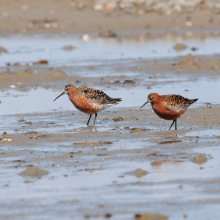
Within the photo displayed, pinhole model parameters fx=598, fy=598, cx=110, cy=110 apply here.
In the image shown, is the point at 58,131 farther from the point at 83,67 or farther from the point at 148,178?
the point at 83,67

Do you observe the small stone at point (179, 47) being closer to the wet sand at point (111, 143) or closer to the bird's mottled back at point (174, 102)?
the wet sand at point (111, 143)

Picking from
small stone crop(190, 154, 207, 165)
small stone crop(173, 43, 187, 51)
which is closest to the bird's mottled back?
small stone crop(190, 154, 207, 165)

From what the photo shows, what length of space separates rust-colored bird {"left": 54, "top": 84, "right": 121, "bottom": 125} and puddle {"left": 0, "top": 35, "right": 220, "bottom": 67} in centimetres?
782

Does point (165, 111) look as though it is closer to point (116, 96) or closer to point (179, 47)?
point (116, 96)

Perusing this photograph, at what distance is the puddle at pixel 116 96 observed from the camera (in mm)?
13132

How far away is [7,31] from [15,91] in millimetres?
15250

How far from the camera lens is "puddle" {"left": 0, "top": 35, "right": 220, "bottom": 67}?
69.2 ft

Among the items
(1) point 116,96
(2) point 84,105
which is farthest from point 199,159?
(1) point 116,96

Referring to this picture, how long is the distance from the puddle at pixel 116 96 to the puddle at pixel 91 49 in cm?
491

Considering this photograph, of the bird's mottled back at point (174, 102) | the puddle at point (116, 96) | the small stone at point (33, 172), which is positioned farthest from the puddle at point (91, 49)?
the small stone at point (33, 172)

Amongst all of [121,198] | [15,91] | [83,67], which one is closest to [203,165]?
[121,198]

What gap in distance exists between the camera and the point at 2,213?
628cm

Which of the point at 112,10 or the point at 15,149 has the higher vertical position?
the point at 112,10

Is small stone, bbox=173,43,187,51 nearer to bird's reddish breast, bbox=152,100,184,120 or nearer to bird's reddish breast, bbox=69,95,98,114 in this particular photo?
bird's reddish breast, bbox=69,95,98,114
